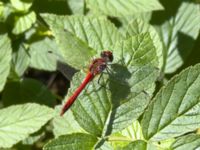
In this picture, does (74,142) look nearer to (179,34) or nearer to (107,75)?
(107,75)

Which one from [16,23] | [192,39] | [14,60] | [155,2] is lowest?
[14,60]

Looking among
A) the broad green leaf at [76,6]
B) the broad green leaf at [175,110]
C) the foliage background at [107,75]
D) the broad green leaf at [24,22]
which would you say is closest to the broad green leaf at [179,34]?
the foliage background at [107,75]

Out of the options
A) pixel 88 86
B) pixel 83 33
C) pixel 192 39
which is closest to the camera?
pixel 88 86

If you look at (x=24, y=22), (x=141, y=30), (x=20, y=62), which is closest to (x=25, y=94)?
(x=20, y=62)

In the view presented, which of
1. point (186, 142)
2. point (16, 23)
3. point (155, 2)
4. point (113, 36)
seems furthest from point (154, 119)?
point (16, 23)

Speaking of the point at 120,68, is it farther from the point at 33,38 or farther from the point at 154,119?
the point at 33,38

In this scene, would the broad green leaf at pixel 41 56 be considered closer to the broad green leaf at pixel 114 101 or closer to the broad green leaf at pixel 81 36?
the broad green leaf at pixel 81 36

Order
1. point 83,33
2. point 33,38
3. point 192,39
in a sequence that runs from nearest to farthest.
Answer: point 83,33 < point 192,39 < point 33,38
